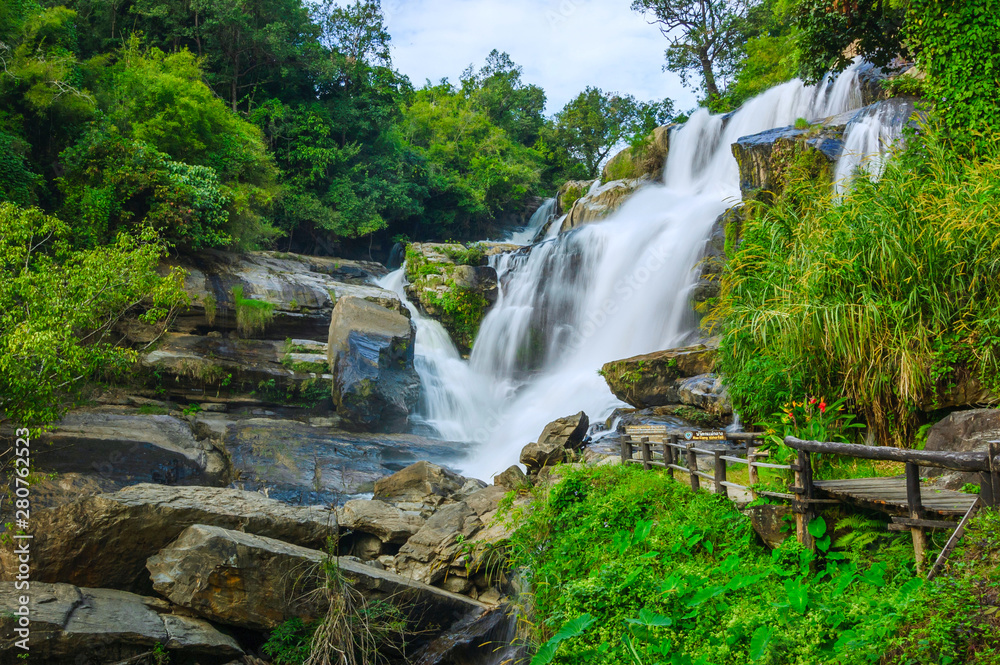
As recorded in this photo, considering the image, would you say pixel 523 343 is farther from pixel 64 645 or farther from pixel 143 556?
pixel 64 645

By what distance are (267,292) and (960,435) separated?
587 inches

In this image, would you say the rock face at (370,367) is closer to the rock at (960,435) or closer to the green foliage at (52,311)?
the green foliage at (52,311)

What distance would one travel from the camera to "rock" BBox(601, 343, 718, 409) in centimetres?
1116

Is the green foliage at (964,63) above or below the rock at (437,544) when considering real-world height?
above

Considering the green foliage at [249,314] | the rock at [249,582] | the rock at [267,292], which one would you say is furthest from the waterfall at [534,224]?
the rock at [249,582]

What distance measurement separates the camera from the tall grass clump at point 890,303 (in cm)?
620

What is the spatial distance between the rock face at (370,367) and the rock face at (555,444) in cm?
545

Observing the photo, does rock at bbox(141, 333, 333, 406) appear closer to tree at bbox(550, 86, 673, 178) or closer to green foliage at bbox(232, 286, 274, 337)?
→ green foliage at bbox(232, 286, 274, 337)

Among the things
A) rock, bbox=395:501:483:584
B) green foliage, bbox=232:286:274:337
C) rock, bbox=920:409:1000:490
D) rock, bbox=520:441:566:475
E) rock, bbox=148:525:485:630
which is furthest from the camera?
green foliage, bbox=232:286:274:337

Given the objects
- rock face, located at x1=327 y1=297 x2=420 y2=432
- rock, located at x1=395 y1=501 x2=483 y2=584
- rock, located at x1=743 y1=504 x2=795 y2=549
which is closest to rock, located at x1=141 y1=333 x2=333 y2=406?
rock face, located at x1=327 y1=297 x2=420 y2=432

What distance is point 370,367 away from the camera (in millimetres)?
14773

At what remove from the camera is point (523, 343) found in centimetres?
1789

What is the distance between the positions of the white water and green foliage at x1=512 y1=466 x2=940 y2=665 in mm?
6803

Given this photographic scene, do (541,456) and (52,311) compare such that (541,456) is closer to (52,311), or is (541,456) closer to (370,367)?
(370,367)
